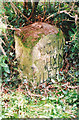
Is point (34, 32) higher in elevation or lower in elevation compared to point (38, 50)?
higher

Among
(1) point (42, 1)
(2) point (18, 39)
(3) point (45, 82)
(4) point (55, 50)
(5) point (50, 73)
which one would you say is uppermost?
(1) point (42, 1)

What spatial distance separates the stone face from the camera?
2240mm

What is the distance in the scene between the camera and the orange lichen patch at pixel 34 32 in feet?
7.34

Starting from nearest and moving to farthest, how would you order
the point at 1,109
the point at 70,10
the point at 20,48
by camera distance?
the point at 1,109 → the point at 20,48 → the point at 70,10

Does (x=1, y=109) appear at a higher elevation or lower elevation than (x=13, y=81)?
lower

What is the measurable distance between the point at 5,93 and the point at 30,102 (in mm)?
513

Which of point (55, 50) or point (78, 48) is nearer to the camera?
point (55, 50)

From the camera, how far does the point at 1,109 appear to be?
216 cm

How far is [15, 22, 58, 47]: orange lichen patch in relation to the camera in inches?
88.1

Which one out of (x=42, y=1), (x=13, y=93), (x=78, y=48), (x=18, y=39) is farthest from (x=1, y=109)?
(x=42, y=1)

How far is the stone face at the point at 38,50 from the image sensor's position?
2240 mm

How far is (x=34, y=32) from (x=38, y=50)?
0.33 m

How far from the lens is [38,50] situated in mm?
2230

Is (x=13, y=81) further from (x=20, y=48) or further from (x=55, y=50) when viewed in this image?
(x=55, y=50)
